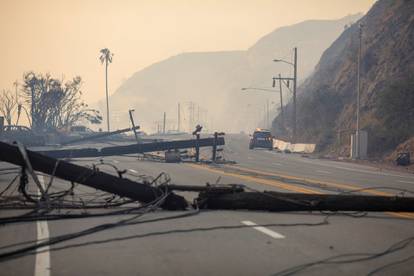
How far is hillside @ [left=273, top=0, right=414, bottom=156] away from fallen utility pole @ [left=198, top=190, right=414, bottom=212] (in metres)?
42.3

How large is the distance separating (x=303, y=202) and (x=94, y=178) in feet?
13.8

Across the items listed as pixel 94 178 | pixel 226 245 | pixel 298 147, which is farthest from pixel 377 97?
pixel 226 245

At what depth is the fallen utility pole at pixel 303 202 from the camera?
13188 mm

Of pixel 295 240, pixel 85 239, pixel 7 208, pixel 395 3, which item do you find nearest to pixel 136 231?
pixel 85 239

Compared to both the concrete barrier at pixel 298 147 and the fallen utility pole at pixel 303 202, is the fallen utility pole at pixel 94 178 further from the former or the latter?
the concrete barrier at pixel 298 147

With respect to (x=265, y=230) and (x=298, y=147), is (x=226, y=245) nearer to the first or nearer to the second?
(x=265, y=230)

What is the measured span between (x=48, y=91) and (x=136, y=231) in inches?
4135

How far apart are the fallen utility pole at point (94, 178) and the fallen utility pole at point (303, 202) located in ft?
2.64

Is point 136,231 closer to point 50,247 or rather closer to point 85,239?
point 85,239

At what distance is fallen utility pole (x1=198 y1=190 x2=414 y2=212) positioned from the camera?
13.2 meters

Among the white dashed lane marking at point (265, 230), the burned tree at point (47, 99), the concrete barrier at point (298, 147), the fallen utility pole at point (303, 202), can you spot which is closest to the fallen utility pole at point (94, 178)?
the fallen utility pole at point (303, 202)

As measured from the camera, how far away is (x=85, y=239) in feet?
32.7

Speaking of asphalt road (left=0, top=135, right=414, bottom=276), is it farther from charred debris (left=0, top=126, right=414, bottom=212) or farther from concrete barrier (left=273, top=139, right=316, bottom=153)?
concrete barrier (left=273, top=139, right=316, bottom=153)

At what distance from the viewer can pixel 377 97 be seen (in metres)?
67.6
